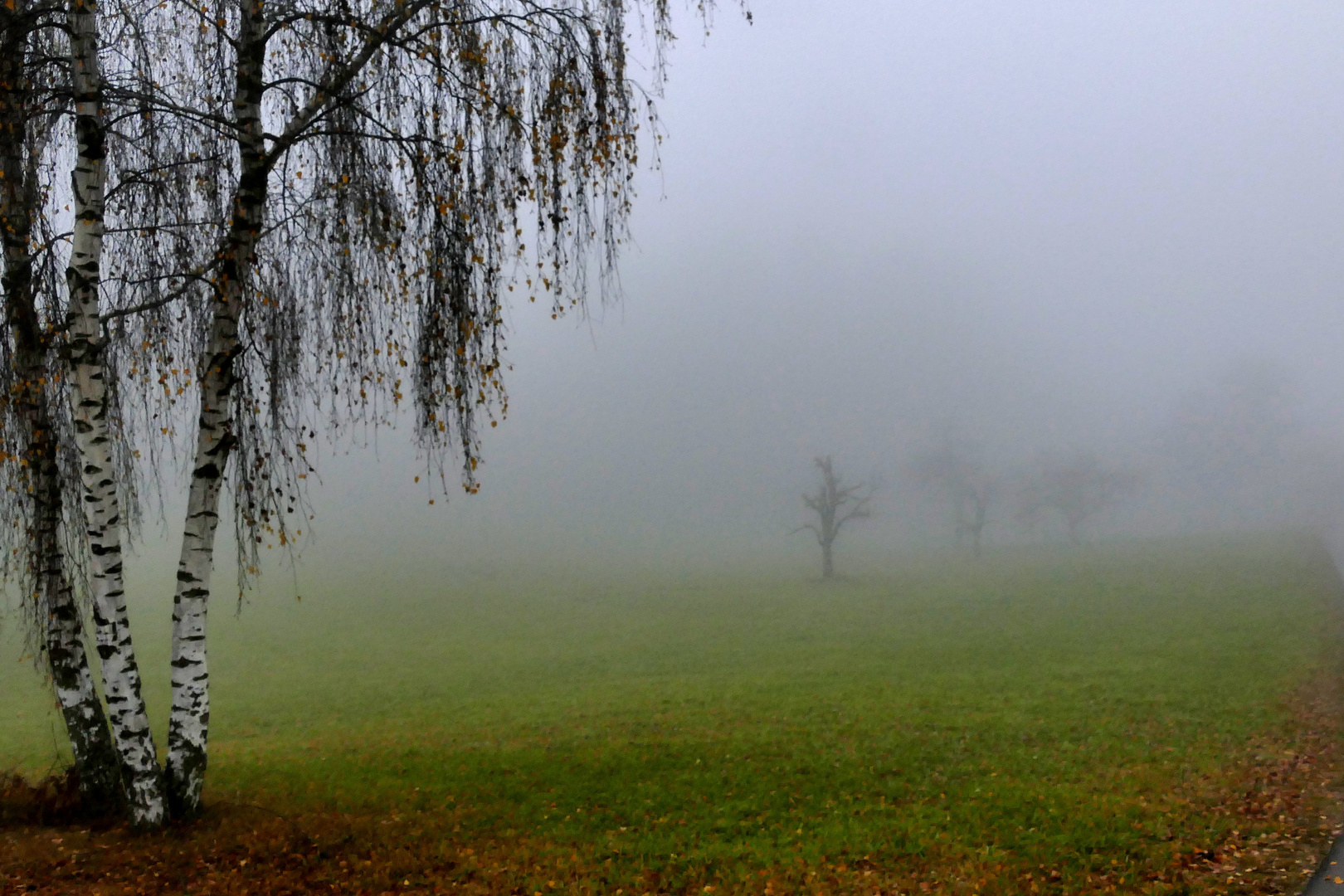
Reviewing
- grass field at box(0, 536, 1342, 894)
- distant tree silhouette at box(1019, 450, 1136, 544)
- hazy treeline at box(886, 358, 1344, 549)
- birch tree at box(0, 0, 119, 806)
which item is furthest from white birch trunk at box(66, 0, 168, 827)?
distant tree silhouette at box(1019, 450, 1136, 544)

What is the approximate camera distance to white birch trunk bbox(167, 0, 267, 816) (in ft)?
23.9

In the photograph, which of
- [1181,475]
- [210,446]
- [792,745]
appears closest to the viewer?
[210,446]

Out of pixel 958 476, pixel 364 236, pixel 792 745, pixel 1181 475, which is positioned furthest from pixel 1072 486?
pixel 364 236

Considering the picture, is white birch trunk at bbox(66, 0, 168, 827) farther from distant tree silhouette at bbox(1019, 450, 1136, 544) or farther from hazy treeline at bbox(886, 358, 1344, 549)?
distant tree silhouette at bbox(1019, 450, 1136, 544)

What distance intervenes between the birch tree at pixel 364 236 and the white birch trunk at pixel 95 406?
Answer: 1.24 feet

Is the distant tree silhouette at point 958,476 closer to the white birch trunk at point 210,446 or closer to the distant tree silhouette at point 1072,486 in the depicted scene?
the distant tree silhouette at point 1072,486

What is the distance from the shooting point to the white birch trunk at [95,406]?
22.7ft

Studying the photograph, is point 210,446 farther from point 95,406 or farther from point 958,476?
point 958,476

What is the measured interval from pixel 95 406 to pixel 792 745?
10.3 metres

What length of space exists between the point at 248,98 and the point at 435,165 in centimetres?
198

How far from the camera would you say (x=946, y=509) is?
81438mm

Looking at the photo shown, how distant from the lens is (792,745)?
506 inches

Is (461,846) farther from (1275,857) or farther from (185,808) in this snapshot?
(1275,857)

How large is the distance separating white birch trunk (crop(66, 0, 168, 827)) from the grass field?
1.14 m
